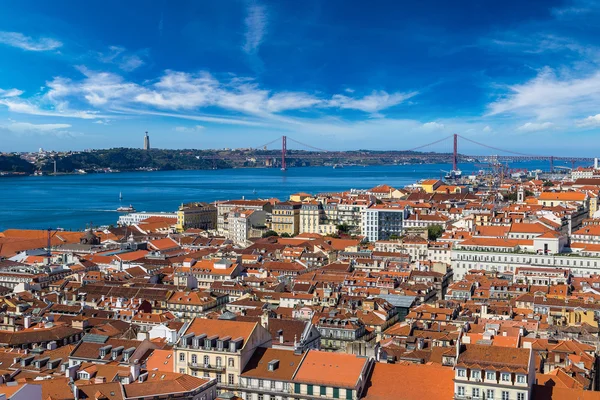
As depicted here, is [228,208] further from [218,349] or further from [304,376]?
[304,376]

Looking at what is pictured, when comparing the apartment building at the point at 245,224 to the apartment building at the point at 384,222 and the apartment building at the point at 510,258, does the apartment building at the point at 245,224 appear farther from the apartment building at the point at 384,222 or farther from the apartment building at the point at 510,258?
the apartment building at the point at 510,258

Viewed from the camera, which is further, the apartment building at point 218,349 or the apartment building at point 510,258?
the apartment building at point 510,258

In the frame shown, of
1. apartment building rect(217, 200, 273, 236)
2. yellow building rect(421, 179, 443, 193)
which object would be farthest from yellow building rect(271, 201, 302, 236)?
yellow building rect(421, 179, 443, 193)

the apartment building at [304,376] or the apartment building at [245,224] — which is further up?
the apartment building at [304,376]

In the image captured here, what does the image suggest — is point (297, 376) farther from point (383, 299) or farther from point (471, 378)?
point (383, 299)

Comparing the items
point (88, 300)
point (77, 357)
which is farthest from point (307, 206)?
point (77, 357)

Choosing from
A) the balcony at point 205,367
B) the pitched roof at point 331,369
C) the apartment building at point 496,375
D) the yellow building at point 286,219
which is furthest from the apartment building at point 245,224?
the apartment building at point 496,375

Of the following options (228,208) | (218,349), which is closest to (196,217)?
(228,208)
